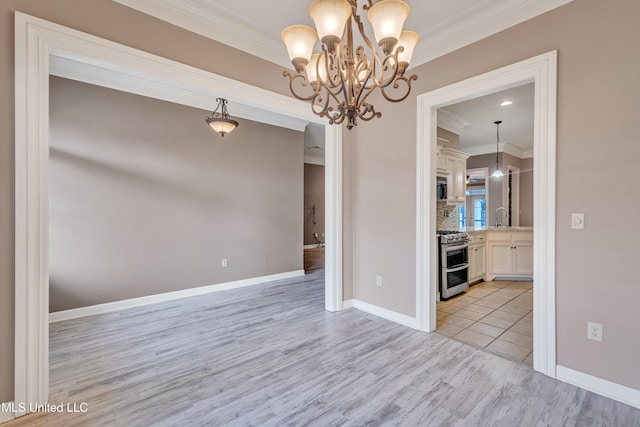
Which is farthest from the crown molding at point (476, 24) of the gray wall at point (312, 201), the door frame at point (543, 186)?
the gray wall at point (312, 201)

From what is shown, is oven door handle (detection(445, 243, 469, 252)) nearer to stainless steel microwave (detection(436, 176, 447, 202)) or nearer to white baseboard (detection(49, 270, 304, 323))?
stainless steel microwave (detection(436, 176, 447, 202))

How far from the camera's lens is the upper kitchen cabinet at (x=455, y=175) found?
4.72m

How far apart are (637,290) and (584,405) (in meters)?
0.83

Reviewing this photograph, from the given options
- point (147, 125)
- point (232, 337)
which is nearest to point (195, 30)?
point (147, 125)

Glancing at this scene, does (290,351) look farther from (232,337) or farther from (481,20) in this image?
(481,20)

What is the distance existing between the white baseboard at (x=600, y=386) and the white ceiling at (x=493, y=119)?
314cm

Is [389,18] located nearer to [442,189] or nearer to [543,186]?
[543,186]

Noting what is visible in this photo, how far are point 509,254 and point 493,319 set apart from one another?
2.41 m

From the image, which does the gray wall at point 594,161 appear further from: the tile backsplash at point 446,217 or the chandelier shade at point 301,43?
the tile backsplash at point 446,217

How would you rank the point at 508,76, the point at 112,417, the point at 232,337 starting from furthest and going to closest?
the point at 232,337 < the point at 508,76 < the point at 112,417

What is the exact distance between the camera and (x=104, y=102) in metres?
3.67

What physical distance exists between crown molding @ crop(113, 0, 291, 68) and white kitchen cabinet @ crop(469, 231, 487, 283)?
13.4ft

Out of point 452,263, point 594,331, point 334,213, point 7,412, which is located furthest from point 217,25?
point 452,263

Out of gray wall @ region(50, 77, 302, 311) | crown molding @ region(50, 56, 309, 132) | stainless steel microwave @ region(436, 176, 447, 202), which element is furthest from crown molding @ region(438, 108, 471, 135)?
crown molding @ region(50, 56, 309, 132)
